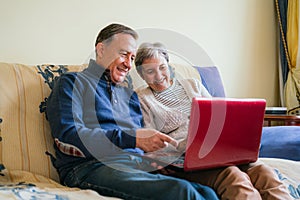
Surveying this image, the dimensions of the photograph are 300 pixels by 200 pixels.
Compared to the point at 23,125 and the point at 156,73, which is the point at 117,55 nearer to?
the point at 156,73

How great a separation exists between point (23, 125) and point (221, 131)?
0.72 metres

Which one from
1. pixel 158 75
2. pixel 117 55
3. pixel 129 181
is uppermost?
pixel 117 55

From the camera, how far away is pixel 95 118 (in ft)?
4.43

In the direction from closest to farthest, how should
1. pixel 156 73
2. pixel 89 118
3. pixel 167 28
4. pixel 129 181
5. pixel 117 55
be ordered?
pixel 129 181 → pixel 89 118 → pixel 117 55 → pixel 156 73 → pixel 167 28

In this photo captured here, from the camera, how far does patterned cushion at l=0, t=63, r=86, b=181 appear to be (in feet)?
4.45

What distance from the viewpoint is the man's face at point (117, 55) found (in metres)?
1.49

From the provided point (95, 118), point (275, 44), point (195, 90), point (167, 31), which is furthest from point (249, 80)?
point (95, 118)

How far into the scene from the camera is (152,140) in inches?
47.1

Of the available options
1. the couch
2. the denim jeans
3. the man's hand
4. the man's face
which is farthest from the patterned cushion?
the man's hand

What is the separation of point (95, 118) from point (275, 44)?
2.15 m

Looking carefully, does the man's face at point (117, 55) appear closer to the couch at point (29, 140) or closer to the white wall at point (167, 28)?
the couch at point (29, 140)

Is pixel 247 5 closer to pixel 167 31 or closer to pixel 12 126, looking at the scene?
pixel 167 31

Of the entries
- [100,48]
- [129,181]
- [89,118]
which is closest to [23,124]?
[89,118]

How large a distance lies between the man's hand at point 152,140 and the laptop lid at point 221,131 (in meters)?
0.08
